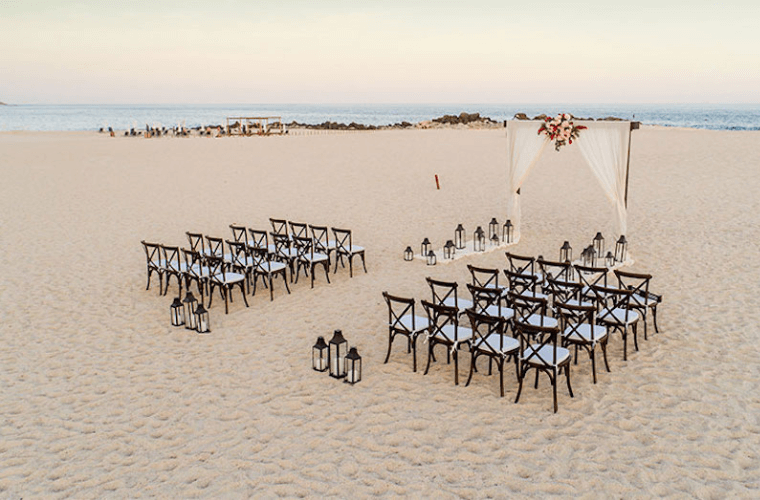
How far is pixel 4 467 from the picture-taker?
5.23 m

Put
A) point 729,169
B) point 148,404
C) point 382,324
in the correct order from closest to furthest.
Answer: point 148,404 < point 382,324 < point 729,169

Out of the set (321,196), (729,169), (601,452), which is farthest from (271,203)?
(729,169)

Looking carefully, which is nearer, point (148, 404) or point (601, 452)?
point (601, 452)

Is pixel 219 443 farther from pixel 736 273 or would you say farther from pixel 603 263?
pixel 736 273

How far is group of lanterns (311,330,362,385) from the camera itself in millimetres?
6638

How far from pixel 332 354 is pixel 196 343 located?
200cm

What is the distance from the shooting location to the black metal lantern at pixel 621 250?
11.1 metres

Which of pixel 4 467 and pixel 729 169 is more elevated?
pixel 729 169

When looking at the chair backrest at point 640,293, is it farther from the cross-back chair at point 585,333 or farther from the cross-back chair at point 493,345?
the cross-back chair at point 493,345

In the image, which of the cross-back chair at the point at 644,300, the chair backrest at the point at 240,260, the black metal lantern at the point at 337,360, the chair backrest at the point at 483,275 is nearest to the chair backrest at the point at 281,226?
the chair backrest at the point at 240,260

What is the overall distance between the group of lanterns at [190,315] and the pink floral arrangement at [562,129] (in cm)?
714

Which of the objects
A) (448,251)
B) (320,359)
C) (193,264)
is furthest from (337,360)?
(448,251)

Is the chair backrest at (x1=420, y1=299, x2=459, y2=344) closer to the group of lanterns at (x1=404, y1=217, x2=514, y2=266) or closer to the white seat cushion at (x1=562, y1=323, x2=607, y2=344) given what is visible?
the white seat cushion at (x1=562, y1=323, x2=607, y2=344)

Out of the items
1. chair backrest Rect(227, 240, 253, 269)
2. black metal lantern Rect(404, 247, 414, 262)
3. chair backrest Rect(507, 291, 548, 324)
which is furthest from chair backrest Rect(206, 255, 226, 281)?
chair backrest Rect(507, 291, 548, 324)
